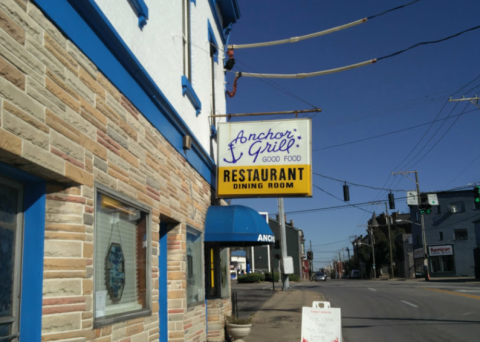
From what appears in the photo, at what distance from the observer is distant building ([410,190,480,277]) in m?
55.0

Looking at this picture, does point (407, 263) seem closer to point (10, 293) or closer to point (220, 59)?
point (220, 59)

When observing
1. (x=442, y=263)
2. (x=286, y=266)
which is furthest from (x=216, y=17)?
(x=442, y=263)

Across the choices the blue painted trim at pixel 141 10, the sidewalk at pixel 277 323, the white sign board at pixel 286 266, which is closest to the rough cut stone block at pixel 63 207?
the blue painted trim at pixel 141 10

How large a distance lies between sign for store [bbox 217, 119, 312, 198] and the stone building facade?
11.0ft

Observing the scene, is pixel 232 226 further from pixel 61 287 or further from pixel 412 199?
pixel 412 199

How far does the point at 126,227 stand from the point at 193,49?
16.1ft

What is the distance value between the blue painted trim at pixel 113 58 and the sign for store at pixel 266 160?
2.11 metres

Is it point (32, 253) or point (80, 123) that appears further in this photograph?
point (80, 123)

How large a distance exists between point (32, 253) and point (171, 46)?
4.53 m

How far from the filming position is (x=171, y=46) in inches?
299

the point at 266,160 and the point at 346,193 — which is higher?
the point at 346,193

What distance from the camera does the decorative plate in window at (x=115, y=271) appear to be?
5125mm

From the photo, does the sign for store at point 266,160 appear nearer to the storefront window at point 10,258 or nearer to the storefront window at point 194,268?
the storefront window at point 194,268

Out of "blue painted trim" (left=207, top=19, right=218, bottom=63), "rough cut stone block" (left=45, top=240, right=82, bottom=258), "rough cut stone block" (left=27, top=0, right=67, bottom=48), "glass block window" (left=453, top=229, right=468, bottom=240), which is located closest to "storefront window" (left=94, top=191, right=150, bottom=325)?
"rough cut stone block" (left=45, top=240, right=82, bottom=258)
